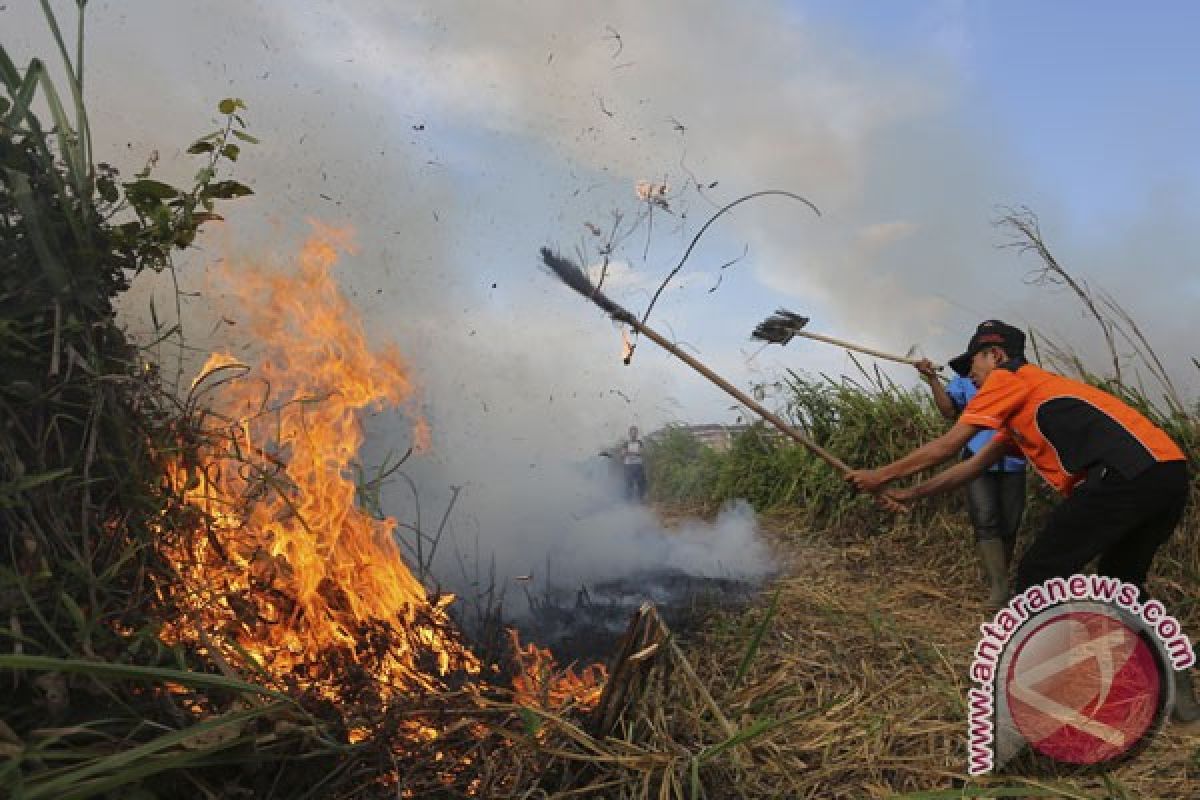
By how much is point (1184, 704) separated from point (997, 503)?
205 cm

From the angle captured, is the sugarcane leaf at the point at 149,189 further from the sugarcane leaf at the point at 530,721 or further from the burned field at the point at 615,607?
the burned field at the point at 615,607

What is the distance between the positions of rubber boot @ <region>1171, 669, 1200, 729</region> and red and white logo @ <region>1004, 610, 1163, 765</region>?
0.07 metres

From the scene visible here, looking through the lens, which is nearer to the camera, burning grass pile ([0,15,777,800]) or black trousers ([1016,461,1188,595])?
burning grass pile ([0,15,777,800])

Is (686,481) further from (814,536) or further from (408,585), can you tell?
(408,585)

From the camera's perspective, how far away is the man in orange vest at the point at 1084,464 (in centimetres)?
360

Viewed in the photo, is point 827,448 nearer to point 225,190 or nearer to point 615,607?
point 615,607

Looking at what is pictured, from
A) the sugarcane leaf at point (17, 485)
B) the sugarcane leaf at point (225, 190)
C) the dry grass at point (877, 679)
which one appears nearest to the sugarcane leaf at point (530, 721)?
the dry grass at point (877, 679)

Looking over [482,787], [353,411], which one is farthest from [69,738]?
[353,411]

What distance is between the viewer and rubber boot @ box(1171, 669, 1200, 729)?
3.34m

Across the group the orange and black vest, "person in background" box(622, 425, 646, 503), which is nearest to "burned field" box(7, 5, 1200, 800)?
the orange and black vest

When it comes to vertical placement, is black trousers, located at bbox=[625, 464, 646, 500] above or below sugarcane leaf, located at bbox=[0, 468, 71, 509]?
above

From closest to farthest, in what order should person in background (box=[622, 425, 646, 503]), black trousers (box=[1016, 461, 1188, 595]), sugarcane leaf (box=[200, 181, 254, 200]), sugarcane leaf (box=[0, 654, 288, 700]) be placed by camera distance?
1. sugarcane leaf (box=[0, 654, 288, 700])
2. sugarcane leaf (box=[200, 181, 254, 200])
3. black trousers (box=[1016, 461, 1188, 595])
4. person in background (box=[622, 425, 646, 503])

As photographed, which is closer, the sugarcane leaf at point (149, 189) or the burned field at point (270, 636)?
the burned field at point (270, 636)

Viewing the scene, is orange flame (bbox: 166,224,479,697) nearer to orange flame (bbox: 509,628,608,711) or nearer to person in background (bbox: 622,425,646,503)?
orange flame (bbox: 509,628,608,711)
